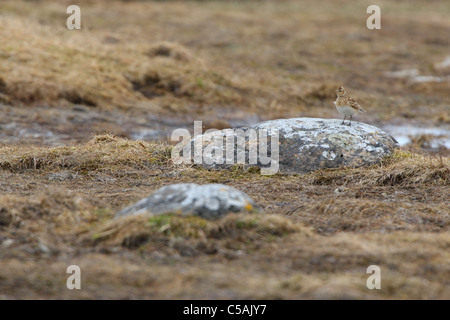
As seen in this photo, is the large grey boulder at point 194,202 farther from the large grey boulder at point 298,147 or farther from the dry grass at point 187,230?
the large grey boulder at point 298,147

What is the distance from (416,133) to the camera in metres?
13.3

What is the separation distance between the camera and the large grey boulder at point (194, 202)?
5.89 m

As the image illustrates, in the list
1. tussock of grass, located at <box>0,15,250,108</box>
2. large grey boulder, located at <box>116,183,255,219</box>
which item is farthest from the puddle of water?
large grey boulder, located at <box>116,183,255,219</box>

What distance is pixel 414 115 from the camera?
1521 cm

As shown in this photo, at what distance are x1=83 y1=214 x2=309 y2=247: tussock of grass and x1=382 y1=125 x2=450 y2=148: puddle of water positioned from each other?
720 centimetres

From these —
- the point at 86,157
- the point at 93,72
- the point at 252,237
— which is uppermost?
the point at 93,72

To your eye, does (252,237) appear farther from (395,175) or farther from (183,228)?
(395,175)

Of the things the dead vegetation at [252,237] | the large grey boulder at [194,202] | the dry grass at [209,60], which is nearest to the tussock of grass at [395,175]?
the dead vegetation at [252,237]

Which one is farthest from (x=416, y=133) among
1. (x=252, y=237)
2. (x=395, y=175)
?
(x=252, y=237)

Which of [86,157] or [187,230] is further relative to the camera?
[86,157]

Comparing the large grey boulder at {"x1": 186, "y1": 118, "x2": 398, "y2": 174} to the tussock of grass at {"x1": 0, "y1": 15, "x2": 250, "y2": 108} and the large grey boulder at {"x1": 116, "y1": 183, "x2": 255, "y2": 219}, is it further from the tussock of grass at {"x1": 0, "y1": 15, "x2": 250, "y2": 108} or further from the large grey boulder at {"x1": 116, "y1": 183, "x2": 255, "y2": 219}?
the tussock of grass at {"x1": 0, "y1": 15, "x2": 250, "y2": 108}

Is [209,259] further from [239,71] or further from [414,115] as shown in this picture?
[239,71]

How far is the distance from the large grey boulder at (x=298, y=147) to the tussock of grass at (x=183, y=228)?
259 cm

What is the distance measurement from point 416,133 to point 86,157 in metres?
7.87
